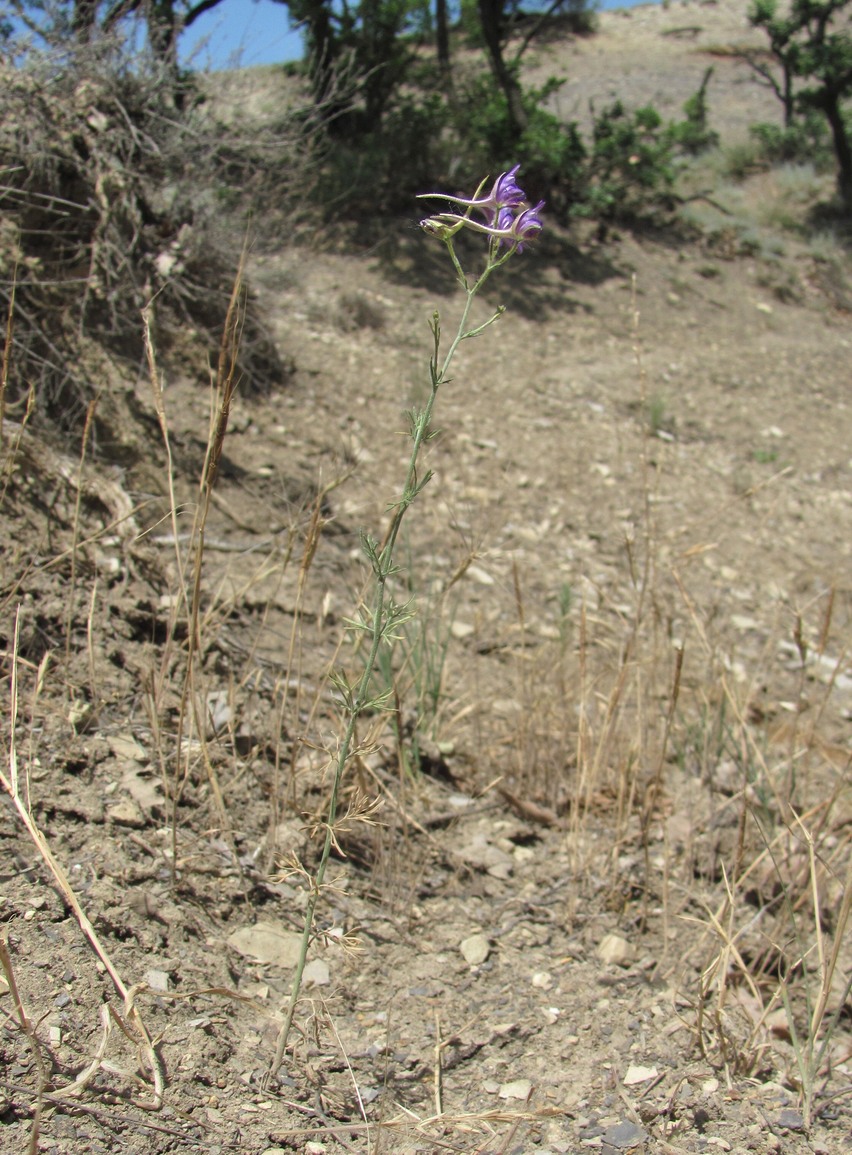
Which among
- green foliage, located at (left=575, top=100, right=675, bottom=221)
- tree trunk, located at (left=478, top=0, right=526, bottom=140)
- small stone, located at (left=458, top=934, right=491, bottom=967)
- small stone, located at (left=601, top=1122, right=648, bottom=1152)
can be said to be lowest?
small stone, located at (left=458, top=934, right=491, bottom=967)

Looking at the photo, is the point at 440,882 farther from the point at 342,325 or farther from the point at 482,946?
the point at 342,325

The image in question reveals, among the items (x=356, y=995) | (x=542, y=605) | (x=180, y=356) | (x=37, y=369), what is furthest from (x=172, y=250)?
(x=356, y=995)

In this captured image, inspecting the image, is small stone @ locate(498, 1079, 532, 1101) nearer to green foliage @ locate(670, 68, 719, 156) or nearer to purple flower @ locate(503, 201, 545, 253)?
purple flower @ locate(503, 201, 545, 253)

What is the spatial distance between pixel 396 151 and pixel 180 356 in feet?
13.6

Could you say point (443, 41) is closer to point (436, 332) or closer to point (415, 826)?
point (415, 826)

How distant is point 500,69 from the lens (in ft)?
24.7

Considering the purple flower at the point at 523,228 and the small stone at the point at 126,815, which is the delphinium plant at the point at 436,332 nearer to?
the purple flower at the point at 523,228

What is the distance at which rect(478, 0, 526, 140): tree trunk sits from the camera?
7.28 metres

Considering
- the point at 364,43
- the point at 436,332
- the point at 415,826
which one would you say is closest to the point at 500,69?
the point at 364,43

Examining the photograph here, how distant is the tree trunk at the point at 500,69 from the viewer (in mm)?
7281

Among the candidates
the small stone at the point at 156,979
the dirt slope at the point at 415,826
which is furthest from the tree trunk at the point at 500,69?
the small stone at the point at 156,979

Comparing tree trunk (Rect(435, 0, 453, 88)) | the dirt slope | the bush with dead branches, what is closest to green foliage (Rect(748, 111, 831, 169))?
tree trunk (Rect(435, 0, 453, 88))

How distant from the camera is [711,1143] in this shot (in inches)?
50.3

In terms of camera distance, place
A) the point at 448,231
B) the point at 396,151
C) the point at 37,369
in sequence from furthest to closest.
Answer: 1. the point at 396,151
2. the point at 37,369
3. the point at 448,231
